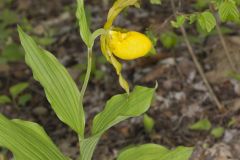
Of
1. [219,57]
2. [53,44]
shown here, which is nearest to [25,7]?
[53,44]

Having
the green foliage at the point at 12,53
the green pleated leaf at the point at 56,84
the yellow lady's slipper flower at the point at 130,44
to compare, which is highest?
the yellow lady's slipper flower at the point at 130,44

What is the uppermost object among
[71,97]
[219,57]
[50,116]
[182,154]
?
[71,97]

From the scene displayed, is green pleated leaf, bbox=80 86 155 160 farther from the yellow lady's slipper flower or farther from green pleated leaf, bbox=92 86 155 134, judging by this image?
the yellow lady's slipper flower

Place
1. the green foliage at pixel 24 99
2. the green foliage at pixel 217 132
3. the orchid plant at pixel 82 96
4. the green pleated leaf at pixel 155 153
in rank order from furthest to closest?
the green foliage at pixel 24 99
the green foliage at pixel 217 132
the green pleated leaf at pixel 155 153
the orchid plant at pixel 82 96

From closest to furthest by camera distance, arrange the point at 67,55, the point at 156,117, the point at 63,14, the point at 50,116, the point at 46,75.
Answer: the point at 46,75 → the point at 156,117 → the point at 50,116 → the point at 67,55 → the point at 63,14

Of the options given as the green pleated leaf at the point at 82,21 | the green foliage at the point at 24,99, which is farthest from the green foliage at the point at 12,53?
the green pleated leaf at the point at 82,21

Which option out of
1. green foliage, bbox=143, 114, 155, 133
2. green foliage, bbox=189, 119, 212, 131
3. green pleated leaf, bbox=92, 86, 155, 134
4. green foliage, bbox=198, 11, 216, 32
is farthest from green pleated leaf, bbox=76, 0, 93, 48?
green foliage, bbox=189, 119, 212, 131

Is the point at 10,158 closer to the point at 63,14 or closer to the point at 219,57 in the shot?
the point at 219,57

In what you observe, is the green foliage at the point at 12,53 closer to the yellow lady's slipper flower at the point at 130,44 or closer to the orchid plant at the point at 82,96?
the orchid plant at the point at 82,96
